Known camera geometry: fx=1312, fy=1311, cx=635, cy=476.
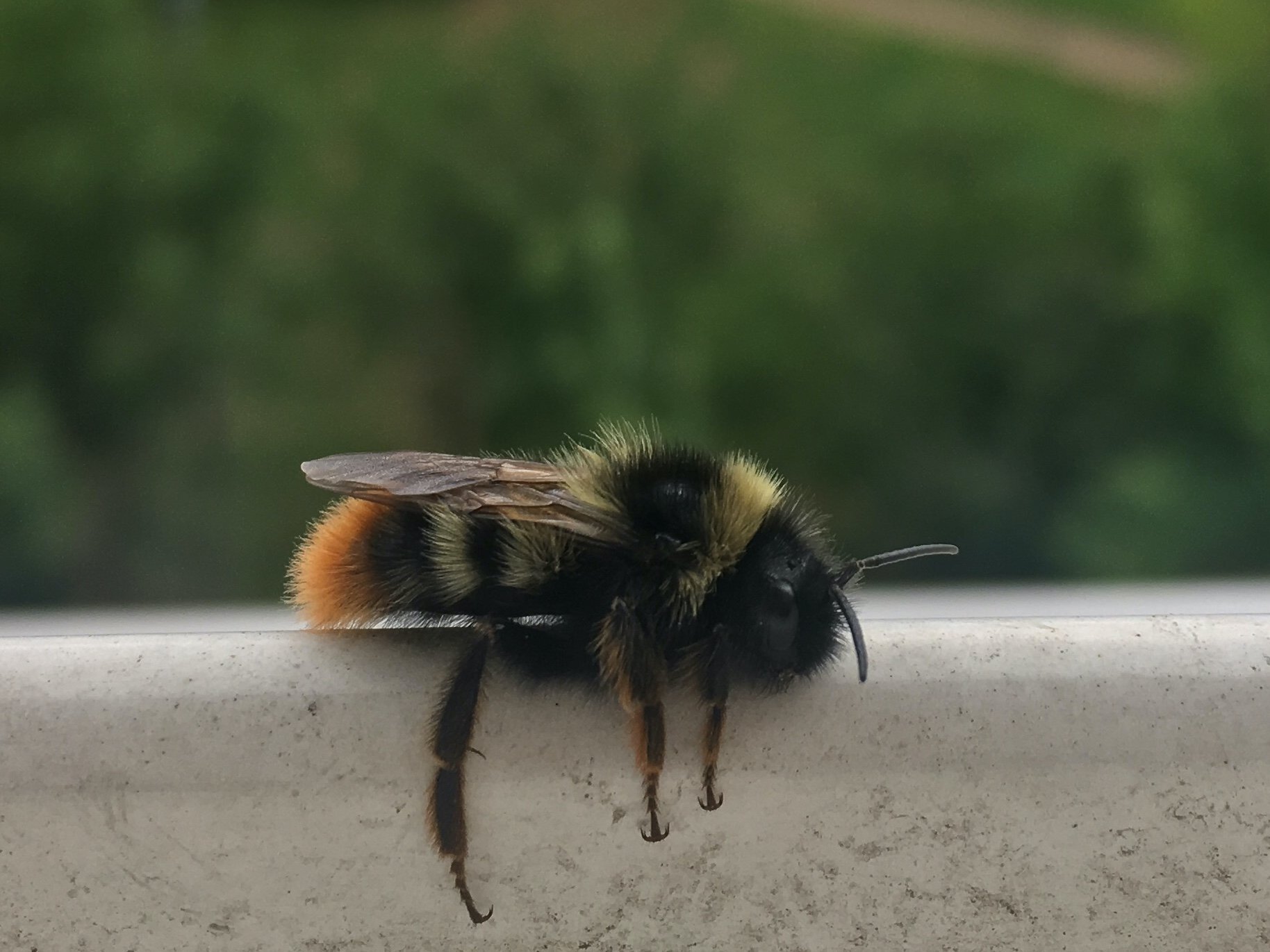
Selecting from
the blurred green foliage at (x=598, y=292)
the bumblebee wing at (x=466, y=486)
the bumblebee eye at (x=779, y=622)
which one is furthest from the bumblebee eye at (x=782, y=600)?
the blurred green foliage at (x=598, y=292)

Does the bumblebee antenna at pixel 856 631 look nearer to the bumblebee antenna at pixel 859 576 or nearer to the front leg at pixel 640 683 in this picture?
the bumblebee antenna at pixel 859 576

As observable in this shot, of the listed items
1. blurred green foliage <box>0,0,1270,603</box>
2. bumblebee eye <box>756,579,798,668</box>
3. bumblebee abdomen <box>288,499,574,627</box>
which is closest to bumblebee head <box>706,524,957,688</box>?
bumblebee eye <box>756,579,798,668</box>

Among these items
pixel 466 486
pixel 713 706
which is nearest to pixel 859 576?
pixel 713 706

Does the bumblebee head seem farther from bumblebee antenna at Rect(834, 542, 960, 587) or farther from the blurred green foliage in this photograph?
the blurred green foliage

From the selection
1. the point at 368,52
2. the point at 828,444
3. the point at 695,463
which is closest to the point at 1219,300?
the point at 828,444

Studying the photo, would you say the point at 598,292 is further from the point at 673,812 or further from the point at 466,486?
the point at 673,812
